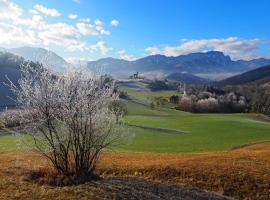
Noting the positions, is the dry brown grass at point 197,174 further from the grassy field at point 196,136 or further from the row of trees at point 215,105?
the row of trees at point 215,105

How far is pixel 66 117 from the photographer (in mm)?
19328

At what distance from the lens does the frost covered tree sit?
758 inches

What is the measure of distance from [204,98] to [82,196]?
564 feet

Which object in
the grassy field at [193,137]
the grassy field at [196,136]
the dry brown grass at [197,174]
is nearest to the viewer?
the dry brown grass at [197,174]

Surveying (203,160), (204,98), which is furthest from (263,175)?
(204,98)

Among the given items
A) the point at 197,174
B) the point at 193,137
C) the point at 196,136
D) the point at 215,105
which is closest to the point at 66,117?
the point at 197,174

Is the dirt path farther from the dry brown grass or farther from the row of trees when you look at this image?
the row of trees

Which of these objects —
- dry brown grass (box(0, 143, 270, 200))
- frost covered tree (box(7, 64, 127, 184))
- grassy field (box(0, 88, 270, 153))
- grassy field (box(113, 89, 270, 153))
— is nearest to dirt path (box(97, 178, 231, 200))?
dry brown grass (box(0, 143, 270, 200))

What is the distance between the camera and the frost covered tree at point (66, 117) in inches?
758

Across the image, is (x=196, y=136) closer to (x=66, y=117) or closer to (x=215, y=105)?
(x=66, y=117)

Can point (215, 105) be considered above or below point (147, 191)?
above

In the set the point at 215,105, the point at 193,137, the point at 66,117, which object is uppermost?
the point at 215,105

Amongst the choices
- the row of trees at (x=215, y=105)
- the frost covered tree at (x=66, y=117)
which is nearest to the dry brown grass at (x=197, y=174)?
the frost covered tree at (x=66, y=117)

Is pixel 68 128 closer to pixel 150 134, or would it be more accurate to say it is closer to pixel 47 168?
pixel 47 168
